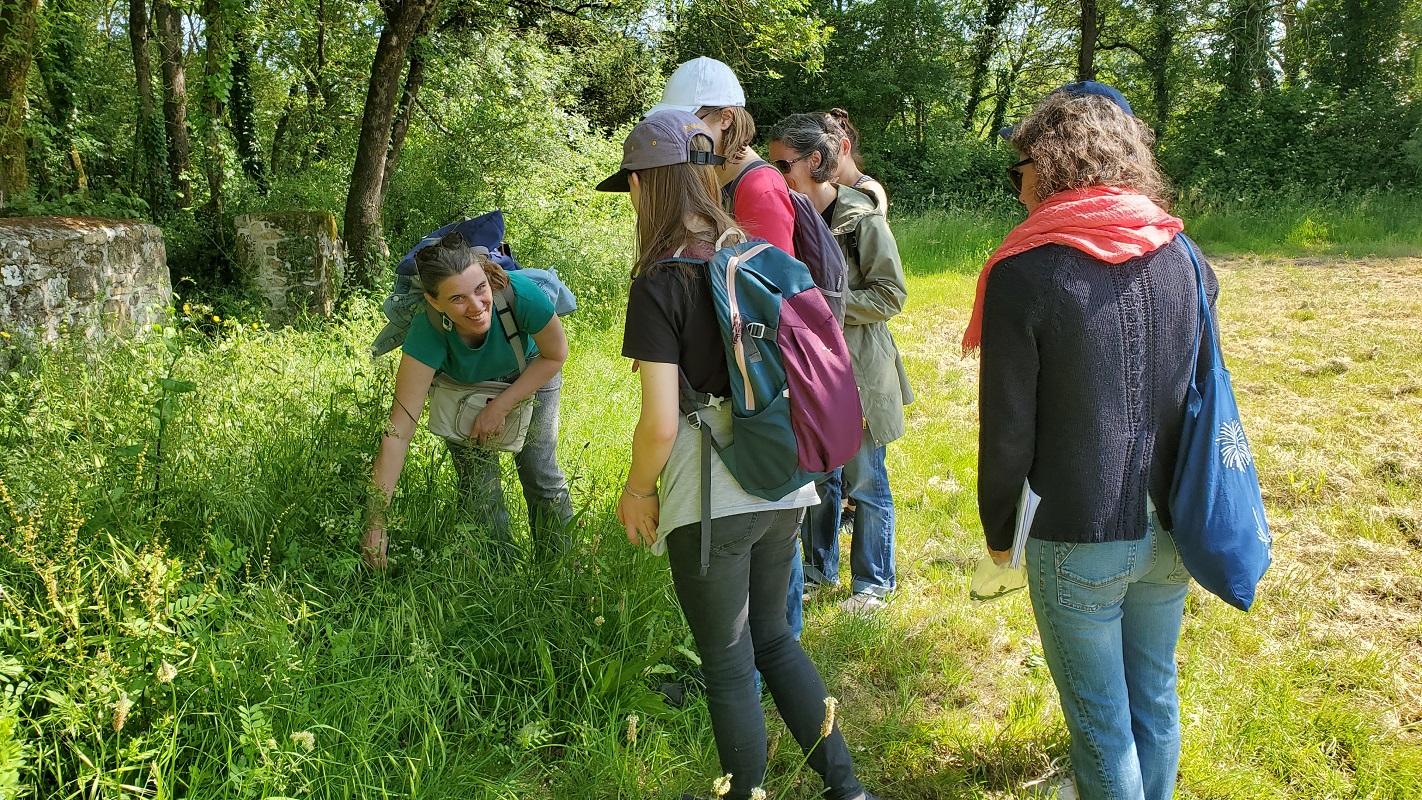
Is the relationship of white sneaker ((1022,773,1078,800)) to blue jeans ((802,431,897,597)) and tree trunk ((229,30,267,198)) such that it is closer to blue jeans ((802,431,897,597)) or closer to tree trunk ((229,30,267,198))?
blue jeans ((802,431,897,597))

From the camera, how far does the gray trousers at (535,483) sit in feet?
11.0

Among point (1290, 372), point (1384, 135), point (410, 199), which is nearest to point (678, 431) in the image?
point (1290, 372)

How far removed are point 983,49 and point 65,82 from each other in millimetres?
22970

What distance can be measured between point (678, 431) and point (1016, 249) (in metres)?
0.85

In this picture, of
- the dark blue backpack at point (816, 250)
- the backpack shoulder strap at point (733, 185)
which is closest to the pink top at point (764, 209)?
the backpack shoulder strap at point (733, 185)

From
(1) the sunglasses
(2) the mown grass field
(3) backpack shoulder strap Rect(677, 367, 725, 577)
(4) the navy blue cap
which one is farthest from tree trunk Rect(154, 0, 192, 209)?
(4) the navy blue cap

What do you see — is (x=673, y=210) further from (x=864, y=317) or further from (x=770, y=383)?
(x=864, y=317)

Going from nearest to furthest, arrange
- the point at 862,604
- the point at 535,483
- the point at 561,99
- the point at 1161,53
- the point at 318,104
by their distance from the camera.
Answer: the point at 535,483 → the point at 862,604 → the point at 318,104 → the point at 561,99 → the point at 1161,53

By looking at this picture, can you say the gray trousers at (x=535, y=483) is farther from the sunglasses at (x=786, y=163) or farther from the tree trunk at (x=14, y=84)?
the tree trunk at (x=14, y=84)

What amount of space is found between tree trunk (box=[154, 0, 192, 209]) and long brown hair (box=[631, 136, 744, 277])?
8.52 m

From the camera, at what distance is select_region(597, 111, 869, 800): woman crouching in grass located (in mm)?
1961

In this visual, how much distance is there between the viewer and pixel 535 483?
3494 mm

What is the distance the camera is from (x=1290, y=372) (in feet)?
22.0

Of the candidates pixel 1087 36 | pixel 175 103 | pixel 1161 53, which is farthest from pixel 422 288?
pixel 1161 53
